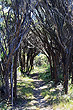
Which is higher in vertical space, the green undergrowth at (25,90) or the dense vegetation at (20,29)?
the dense vegetation at (20,29)

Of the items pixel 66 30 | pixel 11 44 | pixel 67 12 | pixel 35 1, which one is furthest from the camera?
pixel 66 30

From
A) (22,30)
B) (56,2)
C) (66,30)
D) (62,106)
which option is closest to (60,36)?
(66,30)

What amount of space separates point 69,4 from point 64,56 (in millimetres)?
2234

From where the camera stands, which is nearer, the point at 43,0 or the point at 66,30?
the point at 43,0

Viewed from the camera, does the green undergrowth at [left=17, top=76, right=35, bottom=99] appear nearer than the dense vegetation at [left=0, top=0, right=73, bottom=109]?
No

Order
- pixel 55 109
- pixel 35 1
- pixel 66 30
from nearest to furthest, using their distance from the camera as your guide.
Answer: pixel 55 109
pixel 35 1
pixel 66 30

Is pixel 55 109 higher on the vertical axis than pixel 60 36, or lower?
lower

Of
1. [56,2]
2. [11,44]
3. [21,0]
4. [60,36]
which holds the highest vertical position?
[56,2]

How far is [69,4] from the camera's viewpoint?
Result: 6359mm

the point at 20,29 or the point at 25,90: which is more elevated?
the point at 20,29

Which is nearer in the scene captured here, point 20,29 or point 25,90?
point 20,29

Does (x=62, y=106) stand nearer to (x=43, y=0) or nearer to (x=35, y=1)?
(x=35, y=1)

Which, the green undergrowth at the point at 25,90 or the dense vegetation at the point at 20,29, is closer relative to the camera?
the dense vegetation at the point at 20,29

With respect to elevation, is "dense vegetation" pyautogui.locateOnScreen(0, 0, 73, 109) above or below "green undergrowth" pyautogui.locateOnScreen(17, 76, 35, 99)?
above
